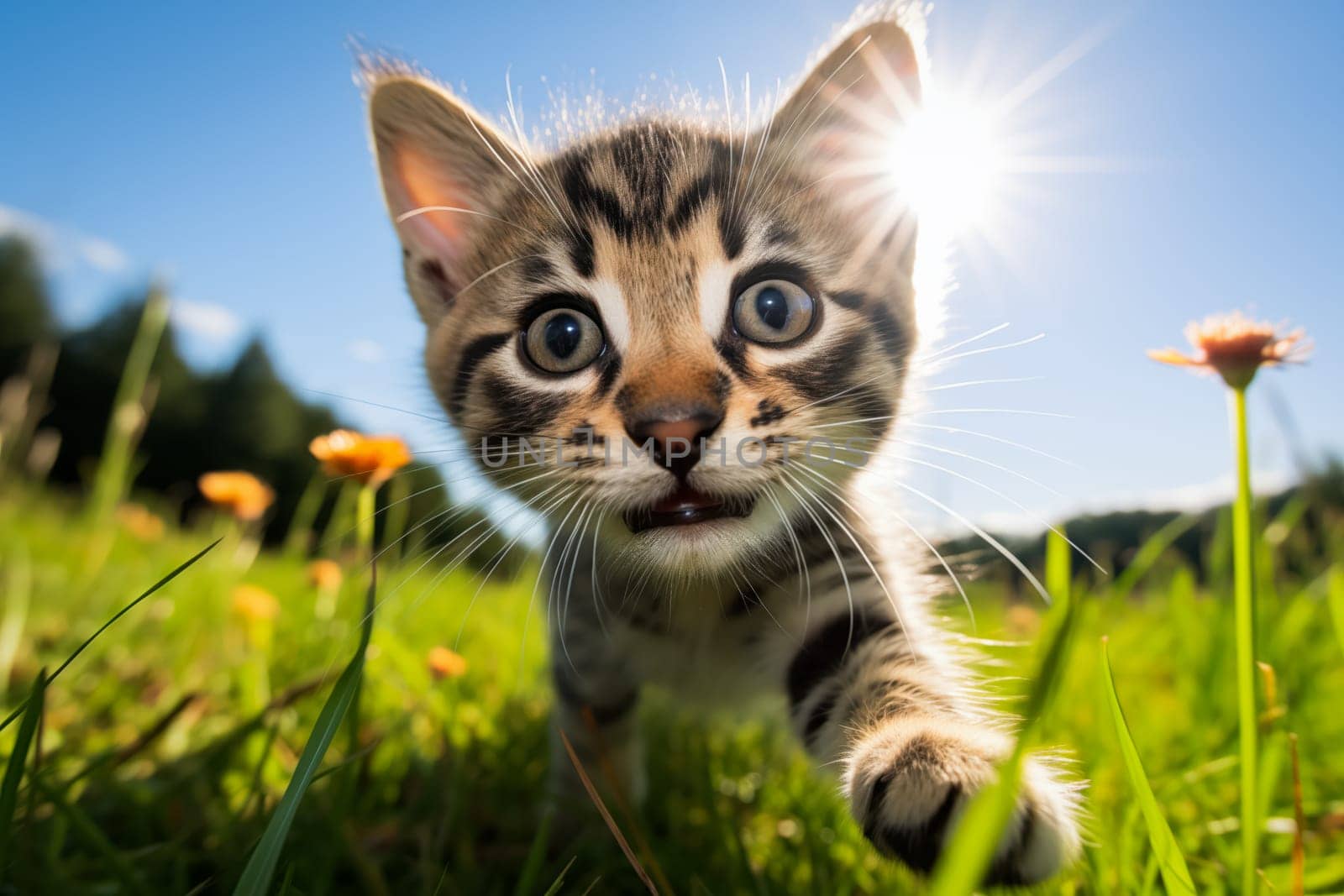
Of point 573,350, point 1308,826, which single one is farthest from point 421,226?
point 1308,826

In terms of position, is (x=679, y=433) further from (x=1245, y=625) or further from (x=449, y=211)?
(x=449, y=211)

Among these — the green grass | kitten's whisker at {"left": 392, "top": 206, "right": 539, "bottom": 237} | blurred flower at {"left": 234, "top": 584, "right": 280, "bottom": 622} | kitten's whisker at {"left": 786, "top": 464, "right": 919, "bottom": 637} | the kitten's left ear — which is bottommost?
the green grass

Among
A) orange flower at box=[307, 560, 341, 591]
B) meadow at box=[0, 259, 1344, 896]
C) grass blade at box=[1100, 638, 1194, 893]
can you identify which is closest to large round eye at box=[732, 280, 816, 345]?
meadow at box=[0, 259, 1344, 896]

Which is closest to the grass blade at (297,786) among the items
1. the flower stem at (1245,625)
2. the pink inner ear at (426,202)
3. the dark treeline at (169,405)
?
the flower stem at (1245,625)

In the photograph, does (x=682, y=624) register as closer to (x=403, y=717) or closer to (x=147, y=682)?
(x=403, y=717)

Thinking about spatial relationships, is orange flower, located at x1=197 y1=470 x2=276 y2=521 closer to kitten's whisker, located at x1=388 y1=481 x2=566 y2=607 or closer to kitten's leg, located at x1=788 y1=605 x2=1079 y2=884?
kitten's whisker, located at x1=388 y1=481 x2=566 y2=607

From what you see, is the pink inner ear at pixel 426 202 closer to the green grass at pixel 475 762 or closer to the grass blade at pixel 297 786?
the green grass at pixel 475 762
